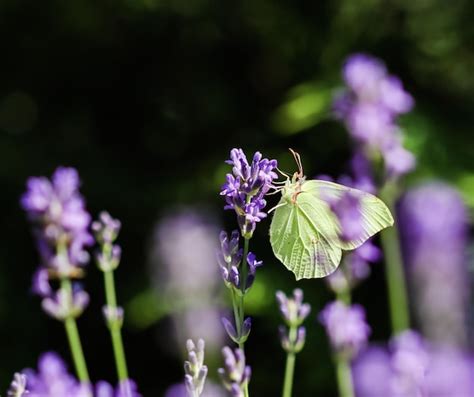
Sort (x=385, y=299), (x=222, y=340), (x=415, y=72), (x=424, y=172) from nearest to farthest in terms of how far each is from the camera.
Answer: (x=222, y=340) < (x=424, y=172) < (x=385, y=299) < (x=415, y=72)

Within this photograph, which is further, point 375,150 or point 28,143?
A: point 28,143

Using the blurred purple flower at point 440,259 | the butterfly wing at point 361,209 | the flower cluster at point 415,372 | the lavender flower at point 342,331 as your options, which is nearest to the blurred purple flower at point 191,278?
the blurred purple flower at point 440,259

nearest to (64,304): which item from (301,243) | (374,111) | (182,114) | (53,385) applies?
(53,385)

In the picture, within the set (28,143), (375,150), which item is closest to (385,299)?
(375,150)

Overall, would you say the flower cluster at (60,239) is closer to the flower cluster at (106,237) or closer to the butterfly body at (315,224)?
the flower cluster at (106,237)

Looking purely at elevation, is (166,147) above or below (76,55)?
below

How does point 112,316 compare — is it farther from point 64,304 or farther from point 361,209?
point 361,209

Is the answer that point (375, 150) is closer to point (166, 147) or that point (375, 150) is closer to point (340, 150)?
point (340, 150)

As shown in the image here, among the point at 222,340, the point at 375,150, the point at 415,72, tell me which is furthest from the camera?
the point at 415,72
